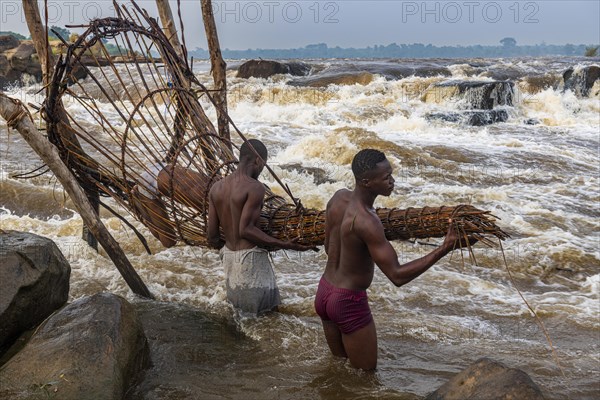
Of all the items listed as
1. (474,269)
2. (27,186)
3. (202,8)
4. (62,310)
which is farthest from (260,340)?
(27,186)

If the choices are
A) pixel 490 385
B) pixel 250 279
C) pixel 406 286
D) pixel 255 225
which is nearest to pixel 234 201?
pixel 255 225

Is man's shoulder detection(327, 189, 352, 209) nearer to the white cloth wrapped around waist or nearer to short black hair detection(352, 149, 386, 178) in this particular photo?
short black hair detection(352, 149, 386, 178)

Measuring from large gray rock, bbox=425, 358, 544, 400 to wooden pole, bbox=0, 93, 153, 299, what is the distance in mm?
2507

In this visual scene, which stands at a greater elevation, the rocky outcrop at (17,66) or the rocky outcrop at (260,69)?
the rocky outcrop at (17,66)

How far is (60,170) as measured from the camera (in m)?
4.34

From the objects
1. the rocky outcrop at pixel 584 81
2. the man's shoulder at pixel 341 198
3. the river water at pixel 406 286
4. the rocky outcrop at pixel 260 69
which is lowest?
the river water at pixel 406 286

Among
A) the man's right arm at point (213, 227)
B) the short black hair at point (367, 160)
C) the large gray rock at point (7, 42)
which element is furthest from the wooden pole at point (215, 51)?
the large gray rock at point (7, 42)

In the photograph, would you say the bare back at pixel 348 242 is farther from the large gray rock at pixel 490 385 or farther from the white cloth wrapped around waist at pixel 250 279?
the white cloth wrapped around waist at pixel 250 279

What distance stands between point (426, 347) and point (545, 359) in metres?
0.71

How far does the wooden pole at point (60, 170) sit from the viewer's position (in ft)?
13.8

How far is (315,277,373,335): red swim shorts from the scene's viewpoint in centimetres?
315

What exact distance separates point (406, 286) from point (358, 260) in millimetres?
2229

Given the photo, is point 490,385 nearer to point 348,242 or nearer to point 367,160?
point 348,242

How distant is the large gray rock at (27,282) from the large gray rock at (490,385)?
2.23 meters
